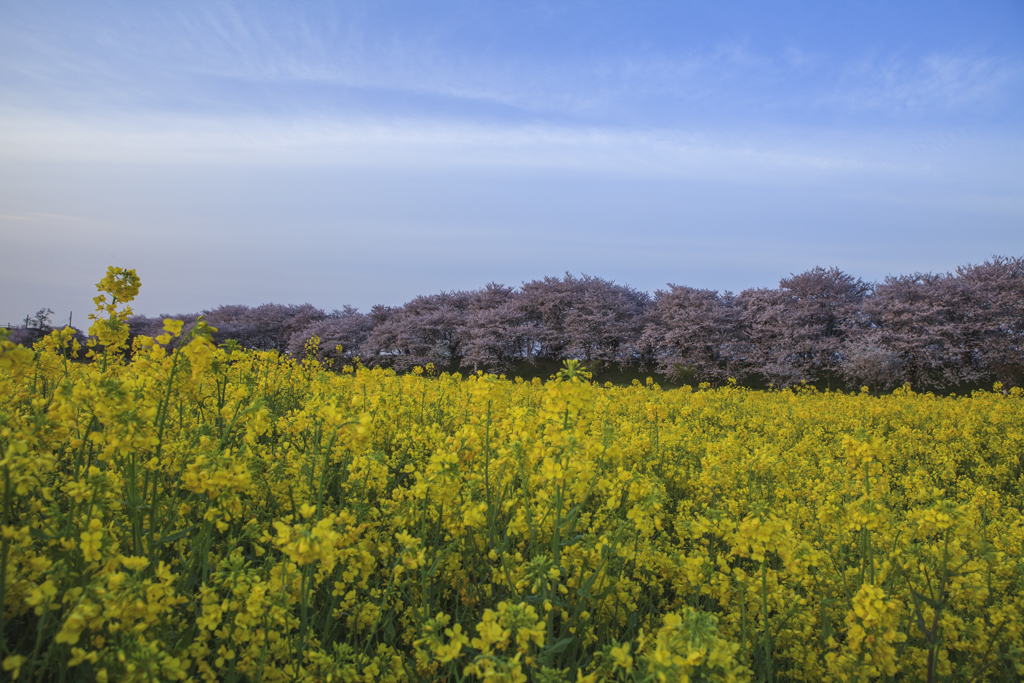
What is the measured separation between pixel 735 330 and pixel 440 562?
110 feet

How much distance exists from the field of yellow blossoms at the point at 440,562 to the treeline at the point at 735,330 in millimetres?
22867

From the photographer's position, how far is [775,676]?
276 centimetres

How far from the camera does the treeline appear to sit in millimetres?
27203

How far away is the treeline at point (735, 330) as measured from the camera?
27203 millimetres

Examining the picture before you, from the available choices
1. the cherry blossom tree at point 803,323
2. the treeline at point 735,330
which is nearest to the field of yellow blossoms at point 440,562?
the treeline at point 735,330

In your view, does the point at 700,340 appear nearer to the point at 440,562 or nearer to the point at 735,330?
the point at 735,330

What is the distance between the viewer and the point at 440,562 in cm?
267

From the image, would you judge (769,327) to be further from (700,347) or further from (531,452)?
(531,452)

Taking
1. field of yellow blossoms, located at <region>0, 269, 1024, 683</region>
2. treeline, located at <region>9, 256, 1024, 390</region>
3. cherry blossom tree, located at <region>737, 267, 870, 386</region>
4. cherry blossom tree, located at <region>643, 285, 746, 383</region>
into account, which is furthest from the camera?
cherry blossom tree, located at <region>643, 285, 746, 383</region>

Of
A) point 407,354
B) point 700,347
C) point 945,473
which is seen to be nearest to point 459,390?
point 945,473

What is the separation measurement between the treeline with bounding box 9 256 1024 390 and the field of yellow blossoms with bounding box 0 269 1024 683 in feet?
75.0

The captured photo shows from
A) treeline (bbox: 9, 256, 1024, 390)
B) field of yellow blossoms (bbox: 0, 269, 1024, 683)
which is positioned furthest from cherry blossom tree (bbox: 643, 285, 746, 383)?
field of yellow blossoms (bbox: 0, 269, 1024, 683)

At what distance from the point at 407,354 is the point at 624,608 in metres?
35.5

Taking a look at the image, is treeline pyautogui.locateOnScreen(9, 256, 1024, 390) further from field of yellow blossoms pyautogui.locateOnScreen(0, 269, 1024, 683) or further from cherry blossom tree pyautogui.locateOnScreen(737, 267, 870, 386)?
field of yellow blossoms pyautogui.locateOnScreen(0, 269, 1024, 683)
